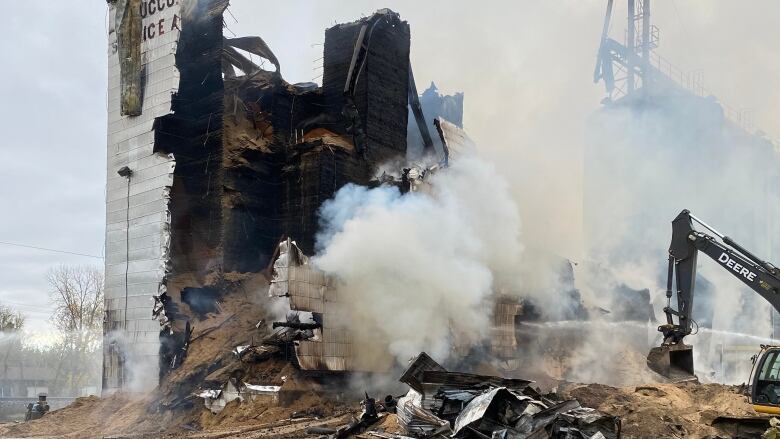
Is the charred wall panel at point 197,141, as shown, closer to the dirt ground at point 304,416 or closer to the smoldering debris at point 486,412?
the dirt ground at point 304,416

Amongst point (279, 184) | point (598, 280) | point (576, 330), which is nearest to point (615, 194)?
point (598, 280)

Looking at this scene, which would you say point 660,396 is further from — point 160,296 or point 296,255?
point 160,296

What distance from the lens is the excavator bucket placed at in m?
18.2

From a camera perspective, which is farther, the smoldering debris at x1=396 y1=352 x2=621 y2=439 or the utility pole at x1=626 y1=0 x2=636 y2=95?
the utility pole at x1=626 y1=0 x2=636 y2=95

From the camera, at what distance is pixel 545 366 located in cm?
2575

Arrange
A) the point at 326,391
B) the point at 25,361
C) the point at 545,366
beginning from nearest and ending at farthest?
the point at 326,391 < the point at 545,366 < the point at 25,361

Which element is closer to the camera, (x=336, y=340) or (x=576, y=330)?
(x=336, y=340)

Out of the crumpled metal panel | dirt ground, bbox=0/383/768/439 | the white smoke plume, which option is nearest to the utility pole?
the crumpled metal panel

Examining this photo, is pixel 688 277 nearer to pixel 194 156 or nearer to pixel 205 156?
pixel 205 156

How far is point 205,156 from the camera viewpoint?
2270 centimetres

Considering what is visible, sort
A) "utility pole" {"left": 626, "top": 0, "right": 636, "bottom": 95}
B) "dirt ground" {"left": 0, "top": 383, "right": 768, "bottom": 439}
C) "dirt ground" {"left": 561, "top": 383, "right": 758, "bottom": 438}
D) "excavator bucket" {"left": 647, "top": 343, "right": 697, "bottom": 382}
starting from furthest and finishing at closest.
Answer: "utility pole" {"left": 626, "top": 0, "right": 636, "bottom": 95} → "excavator bucket" {"left": 647, "top": 343, "right": 697, "bottom": 382} → "dirt ground" {"left": 0, "top": 383, "right": 768, "bottom": 439} → "dirt ground" {"left": 561, "top": 383, "right": 758, "bottom": 438}

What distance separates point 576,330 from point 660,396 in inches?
461

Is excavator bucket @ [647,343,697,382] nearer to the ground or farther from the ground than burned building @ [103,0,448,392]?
nearer to the ground

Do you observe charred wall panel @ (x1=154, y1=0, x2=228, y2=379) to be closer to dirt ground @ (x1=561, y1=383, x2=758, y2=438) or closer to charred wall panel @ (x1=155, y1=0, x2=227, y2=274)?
charred wall panel @ (x1=155, y1=0, x2=227, y2=274)
